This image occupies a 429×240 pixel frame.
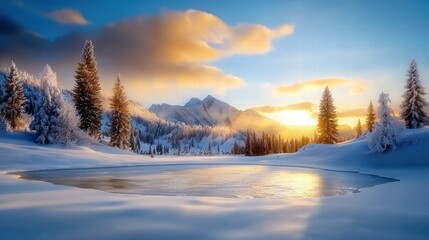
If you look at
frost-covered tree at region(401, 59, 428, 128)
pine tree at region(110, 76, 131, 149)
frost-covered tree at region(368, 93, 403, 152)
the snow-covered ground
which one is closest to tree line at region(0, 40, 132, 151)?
pine tree at region(110, 76, 131, 149)

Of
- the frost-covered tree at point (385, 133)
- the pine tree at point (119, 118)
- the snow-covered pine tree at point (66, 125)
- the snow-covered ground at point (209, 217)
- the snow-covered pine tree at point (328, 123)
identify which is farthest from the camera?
the snow-covered pine tree at point (328, 123)

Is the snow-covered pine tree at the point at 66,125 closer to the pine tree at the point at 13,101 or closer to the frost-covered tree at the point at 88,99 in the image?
the frost-covered tree at the point at 88,99

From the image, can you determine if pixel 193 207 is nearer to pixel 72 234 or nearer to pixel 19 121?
pixel 72 234

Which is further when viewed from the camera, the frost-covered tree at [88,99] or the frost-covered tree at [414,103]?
the frost-covered tree at [88,99]

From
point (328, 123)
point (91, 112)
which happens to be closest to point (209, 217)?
point (91, 112)

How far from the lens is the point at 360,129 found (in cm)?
9450

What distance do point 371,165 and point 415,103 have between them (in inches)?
1058

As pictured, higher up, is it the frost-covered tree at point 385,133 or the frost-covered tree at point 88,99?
the frost-covered tree at point 88,99

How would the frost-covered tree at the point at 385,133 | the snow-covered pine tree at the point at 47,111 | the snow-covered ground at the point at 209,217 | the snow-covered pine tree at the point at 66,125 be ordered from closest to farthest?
the snow-covered ground at the point at 209,217
the frost-covered tree at the point at 385,133
the snow-covered pine tree at the point at 47,111
the snow-covered pine tree at the point at 66,125

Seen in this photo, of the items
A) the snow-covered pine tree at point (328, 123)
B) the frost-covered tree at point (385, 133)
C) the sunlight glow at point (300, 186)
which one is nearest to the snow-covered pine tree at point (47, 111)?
the sunlight glow at point (300, 186)

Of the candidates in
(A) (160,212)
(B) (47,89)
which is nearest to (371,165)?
(A) (160,212)

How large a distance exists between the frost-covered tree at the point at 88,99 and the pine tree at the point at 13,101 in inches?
394

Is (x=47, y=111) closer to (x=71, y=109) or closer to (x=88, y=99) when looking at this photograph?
(x=71, y=109)

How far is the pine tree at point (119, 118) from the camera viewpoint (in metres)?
61.2
